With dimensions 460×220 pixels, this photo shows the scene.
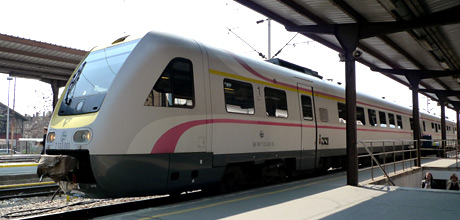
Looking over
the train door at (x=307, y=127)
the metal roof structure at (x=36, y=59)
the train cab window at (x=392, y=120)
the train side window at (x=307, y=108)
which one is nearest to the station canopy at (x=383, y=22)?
the train door at (x=307, y=127)

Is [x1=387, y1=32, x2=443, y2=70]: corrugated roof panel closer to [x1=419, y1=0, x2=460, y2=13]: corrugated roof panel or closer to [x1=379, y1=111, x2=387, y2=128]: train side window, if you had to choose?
[x1=419, y1=0, x2=460, y2=13]: corrugated roof panel

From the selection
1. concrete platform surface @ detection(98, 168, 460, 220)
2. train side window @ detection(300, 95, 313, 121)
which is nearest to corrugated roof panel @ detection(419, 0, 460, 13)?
train side window @ detection(300, 95, 313, 121)

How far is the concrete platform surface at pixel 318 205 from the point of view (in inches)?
233

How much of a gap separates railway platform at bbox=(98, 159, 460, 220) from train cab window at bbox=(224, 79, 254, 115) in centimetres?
184

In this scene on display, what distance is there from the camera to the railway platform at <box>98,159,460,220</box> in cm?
593

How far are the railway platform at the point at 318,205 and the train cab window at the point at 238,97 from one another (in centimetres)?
184

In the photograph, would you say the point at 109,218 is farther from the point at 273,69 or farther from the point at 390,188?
the point at 390,188

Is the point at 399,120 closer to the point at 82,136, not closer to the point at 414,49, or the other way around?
the point at 414,49

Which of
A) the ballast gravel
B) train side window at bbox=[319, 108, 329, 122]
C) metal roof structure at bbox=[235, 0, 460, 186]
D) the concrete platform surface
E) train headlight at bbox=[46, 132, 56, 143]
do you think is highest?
metal roof structure at bbox=[235, 0, 460, 186]

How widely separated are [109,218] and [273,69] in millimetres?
5829

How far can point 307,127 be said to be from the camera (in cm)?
1086

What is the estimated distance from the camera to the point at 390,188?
885 centimetres

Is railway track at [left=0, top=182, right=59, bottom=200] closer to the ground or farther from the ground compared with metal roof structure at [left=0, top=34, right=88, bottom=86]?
closer to the ground

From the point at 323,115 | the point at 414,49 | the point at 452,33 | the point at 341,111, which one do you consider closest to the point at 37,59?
the point at 323,115
